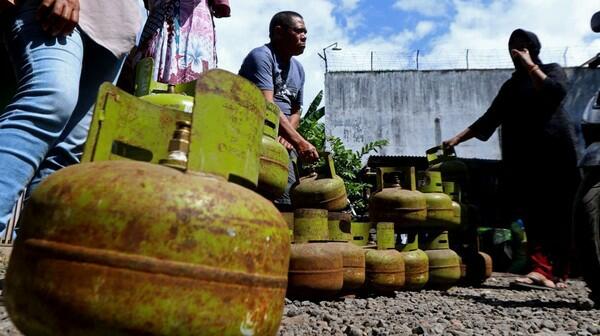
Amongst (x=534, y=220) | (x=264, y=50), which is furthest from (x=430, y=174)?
(x=264, y=50)

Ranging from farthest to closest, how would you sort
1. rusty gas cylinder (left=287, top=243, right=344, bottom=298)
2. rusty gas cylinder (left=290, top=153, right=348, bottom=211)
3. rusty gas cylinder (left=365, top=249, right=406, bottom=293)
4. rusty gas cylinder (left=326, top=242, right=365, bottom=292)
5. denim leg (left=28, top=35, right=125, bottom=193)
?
rusty gas cylinder (left=290, top=153, right=348, bottom=211) < rusty gas cylinder (left=365, top=249, right=406, bottom=293) < rusty gas cylinder (left=326, top=242, right=365, bottom=292) < rusty gas cylinder (left=287, top=243, right=344, bottom=298) < denim leg (left=28, top=35, right=125, bottom=193)

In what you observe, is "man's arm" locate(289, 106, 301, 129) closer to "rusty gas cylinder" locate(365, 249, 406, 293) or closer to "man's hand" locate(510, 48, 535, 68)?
"rusty gas cylinder" locate(365, 249, 406, 293)

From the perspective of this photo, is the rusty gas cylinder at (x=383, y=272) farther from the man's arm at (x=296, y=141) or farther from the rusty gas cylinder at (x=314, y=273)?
the man's arm at (x=296, y=141)

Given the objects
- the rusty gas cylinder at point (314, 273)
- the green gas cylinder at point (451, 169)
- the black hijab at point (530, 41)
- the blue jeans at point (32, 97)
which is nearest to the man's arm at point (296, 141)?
the rusty gas cylinder at point (314, 273)

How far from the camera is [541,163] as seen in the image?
4324 millimetres

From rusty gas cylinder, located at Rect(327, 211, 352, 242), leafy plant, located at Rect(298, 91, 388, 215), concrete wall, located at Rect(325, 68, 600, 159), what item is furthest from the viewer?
concrete wall, located at Rect(325, 68, 600, 159)

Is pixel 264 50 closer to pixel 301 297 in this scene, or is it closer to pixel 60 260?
pixel 301 297

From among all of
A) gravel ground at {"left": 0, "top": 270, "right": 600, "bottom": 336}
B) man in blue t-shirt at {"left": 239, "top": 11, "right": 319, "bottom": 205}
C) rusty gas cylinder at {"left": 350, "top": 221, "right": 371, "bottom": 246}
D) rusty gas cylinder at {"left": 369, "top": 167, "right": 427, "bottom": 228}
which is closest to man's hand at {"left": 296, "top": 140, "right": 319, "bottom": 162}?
man in blue t-shirt at {"left": 239, "top": 11, "right": 319, "bottom": 205}

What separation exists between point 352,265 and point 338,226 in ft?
0.98

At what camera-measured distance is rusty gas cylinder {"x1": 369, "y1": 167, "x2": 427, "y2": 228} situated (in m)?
4.29

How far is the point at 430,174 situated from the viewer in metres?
4.65

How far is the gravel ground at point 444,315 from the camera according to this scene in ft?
7.70

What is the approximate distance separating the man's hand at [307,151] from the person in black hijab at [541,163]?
1998mm

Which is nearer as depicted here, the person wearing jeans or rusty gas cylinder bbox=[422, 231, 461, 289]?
the person wearing jeans
